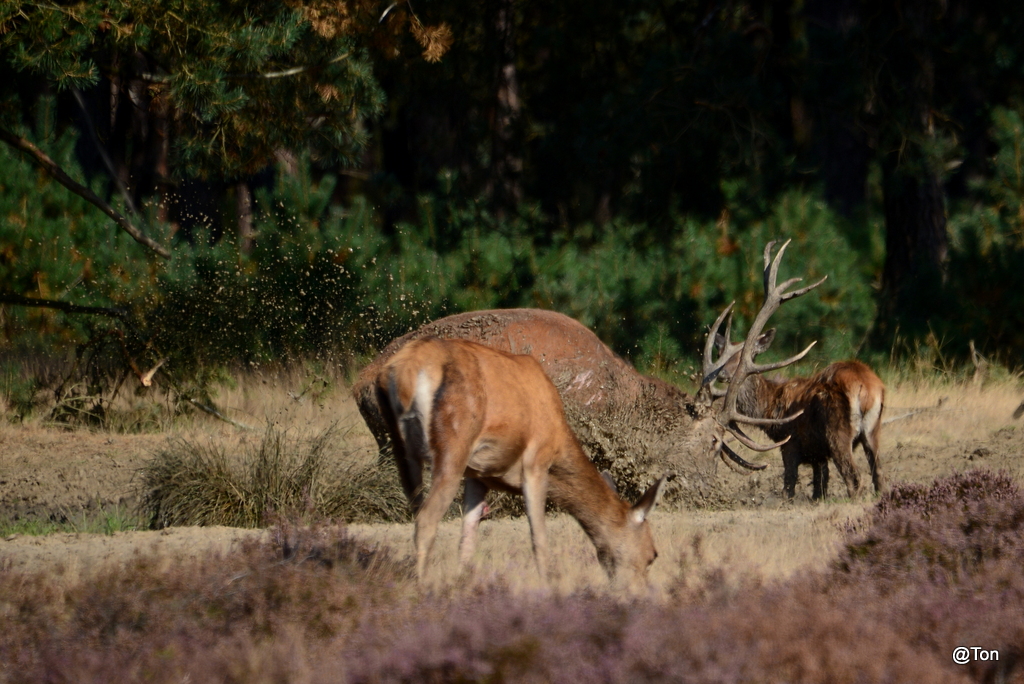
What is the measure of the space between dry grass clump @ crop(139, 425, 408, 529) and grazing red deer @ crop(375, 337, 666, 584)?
2.39 metres

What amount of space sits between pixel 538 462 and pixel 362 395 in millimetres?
2495

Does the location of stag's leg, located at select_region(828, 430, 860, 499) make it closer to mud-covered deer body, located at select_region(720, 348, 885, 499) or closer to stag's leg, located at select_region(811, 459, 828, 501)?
mud-covered deer body, located at select_region(720, 348, 885, 499)

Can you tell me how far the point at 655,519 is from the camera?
879 cm

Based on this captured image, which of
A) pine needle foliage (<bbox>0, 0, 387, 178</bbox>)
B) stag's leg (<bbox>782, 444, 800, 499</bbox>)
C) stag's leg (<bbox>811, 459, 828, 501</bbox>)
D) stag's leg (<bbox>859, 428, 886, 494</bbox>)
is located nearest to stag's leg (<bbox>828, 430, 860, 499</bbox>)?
stag's leg (<bbox>859, 428, 886, 494</bbox>)

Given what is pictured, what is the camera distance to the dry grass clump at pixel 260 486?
8.90 m

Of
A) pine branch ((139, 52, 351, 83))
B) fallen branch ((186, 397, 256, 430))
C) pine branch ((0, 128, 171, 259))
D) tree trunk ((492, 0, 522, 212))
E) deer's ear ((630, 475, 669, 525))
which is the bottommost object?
deer's ear ((630, 475, 669, 525))

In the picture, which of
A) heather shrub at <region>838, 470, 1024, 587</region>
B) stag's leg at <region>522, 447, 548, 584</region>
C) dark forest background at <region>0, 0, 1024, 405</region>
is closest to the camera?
heather shrub at <region>838, 470, 1024, 587</region>

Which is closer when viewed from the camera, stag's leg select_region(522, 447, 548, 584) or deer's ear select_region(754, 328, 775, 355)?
stag's leg select_region(522, 447, 548, 584)

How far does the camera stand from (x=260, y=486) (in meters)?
8.96

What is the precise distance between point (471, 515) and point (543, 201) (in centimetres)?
1383

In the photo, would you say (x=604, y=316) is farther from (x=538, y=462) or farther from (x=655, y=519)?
(x=538, y=462)

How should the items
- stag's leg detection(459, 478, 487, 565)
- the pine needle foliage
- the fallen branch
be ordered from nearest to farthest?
stag's leg detection(459, 478, 487, 565) → the pine needle foliage → the fallen branch

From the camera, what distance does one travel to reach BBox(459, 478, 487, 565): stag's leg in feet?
21.4

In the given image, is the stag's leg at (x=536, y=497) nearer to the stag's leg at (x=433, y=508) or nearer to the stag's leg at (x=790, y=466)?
the stag's leg at (x=433, y=508)
